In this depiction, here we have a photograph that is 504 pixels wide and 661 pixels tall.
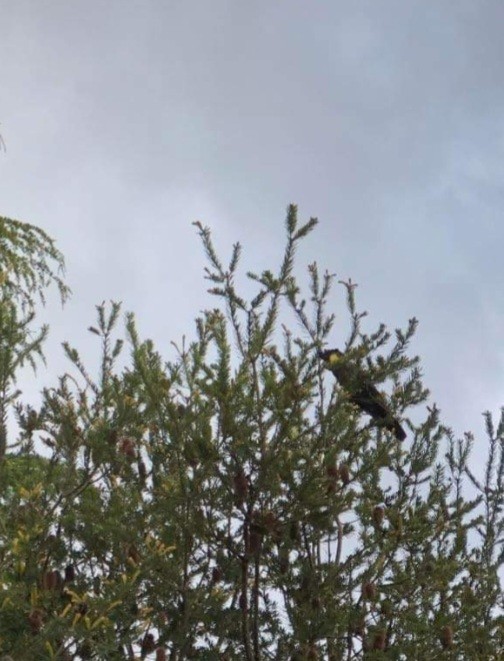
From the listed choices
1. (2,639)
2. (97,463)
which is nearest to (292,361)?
(97,463)

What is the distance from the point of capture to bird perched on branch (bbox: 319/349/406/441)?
476cm

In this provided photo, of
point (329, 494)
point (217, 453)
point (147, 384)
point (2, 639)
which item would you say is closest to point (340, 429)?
point (329, 494)

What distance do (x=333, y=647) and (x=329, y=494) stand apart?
1.06 m

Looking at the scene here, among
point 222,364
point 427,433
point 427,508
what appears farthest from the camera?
point 427,433

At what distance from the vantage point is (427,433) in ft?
19.2

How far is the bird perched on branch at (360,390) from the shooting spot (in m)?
4.76

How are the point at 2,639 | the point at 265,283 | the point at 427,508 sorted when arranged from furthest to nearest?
the point at 427,508, the point at 265,283, the point at 2,639

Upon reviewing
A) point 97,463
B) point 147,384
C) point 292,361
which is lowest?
point 97,463

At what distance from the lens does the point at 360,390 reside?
16.6ft

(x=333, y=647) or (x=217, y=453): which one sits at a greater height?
(x=217, y=453)

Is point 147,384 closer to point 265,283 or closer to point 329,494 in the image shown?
point 265,283

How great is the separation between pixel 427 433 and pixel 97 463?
2.44 m

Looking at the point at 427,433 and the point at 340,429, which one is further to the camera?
the point at 427,433

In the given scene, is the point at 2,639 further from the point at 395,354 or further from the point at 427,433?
the point at 427,433
